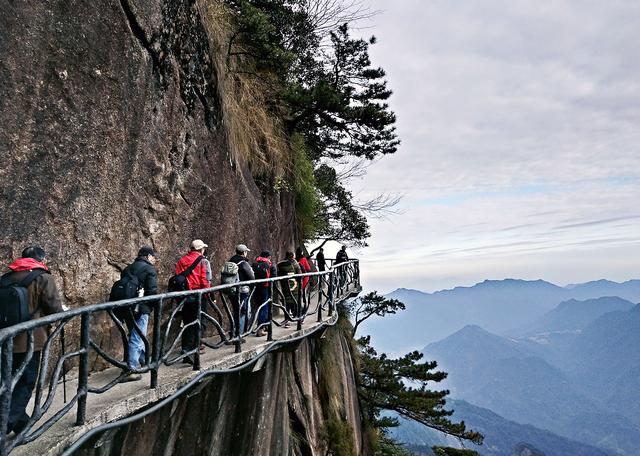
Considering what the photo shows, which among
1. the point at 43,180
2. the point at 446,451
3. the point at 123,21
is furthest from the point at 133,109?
the point at 446,451

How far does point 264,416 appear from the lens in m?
7.57

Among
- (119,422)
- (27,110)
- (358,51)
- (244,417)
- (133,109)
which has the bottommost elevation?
(244,417)

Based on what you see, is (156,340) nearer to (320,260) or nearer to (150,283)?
(150,283)

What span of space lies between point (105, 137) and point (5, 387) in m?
4.21

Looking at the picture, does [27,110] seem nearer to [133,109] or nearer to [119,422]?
[133,109]

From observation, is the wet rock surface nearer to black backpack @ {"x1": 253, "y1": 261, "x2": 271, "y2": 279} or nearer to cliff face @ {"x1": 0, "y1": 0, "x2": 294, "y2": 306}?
cliff face @ {"x1": 0, "y1": 0, "x2": 294, "y2": 306}

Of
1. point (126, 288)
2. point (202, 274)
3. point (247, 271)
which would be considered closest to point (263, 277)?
point (247, 271)

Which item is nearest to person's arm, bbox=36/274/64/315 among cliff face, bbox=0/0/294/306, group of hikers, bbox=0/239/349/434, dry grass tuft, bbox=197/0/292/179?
group of hikers, bbox=0/239/349/434

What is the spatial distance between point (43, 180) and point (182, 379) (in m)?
3.00

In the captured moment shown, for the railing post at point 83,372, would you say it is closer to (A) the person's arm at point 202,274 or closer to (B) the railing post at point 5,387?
(B) the railing post at point 5,387

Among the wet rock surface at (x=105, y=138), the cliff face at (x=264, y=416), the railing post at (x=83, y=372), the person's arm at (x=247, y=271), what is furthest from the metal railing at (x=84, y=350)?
A: the wet rock surface at (x=105, y=138)

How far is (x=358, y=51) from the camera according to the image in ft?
44.1

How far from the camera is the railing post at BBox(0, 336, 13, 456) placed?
8.88 feet

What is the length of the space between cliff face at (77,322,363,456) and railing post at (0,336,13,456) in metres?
1.37
